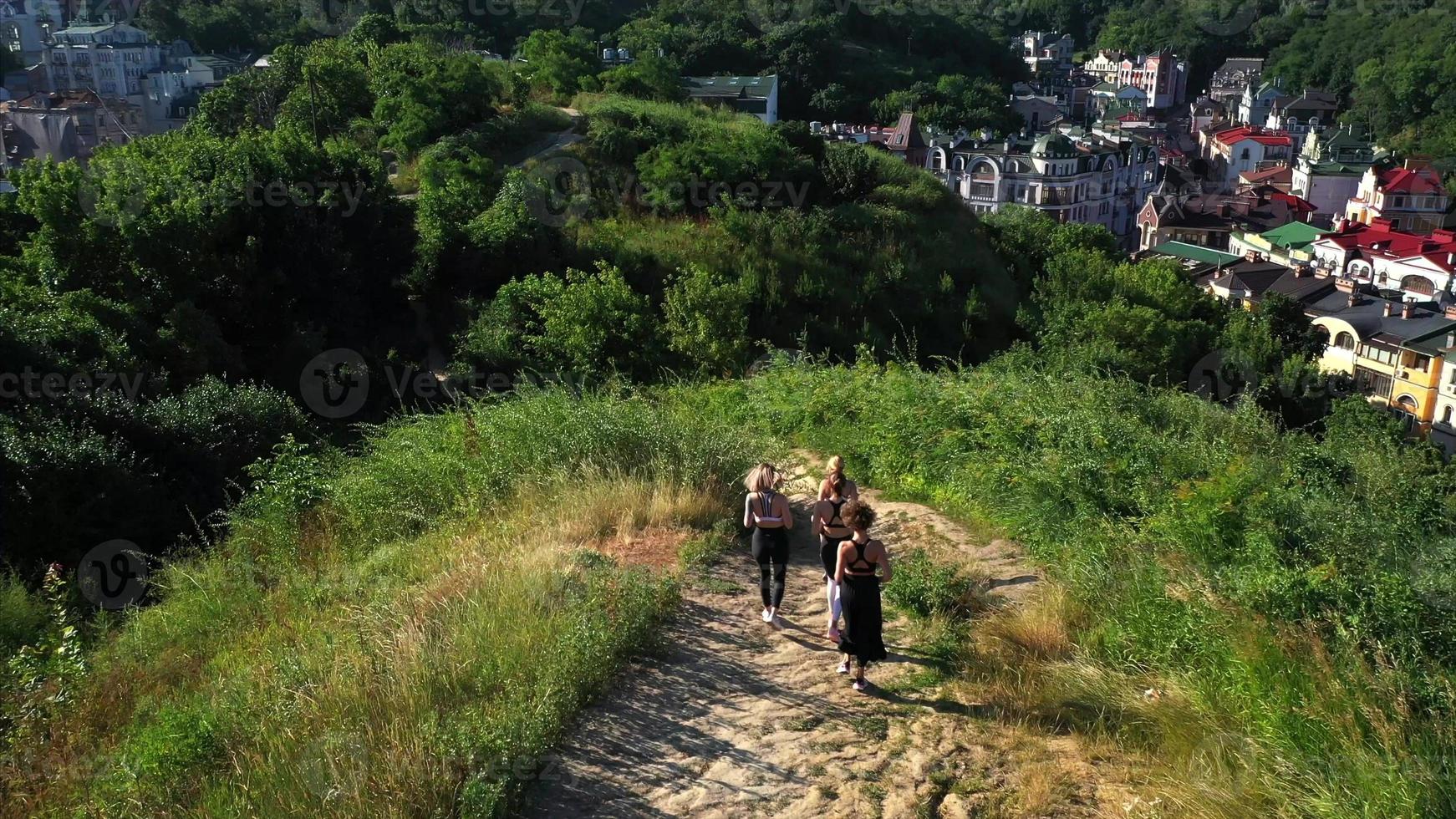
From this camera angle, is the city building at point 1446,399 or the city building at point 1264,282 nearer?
the city building at point 1446,399

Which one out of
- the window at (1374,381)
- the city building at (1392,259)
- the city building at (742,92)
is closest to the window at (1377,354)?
the window at (1374,381)

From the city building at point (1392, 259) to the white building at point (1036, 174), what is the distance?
9.64 m

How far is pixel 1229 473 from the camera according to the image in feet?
18.6

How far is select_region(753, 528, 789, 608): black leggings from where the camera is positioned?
5.68 meters

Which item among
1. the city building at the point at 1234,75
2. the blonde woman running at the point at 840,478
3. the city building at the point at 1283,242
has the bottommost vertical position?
the city building at the point at 1283,242

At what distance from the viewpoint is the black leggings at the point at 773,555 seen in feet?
18.6

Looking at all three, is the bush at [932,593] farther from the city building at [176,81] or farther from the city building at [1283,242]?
the city building at [176,81]

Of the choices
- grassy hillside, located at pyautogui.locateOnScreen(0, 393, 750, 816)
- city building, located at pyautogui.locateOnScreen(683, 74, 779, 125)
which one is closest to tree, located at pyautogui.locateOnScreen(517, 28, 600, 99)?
city building, located at pyautogui.locateOnScreen(683, 74, 779, 125)

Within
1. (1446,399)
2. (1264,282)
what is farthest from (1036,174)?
(1446,399)

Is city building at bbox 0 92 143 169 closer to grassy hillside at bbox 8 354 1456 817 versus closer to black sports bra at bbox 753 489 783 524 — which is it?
grassy hillside at bbox 8 354 1456 817

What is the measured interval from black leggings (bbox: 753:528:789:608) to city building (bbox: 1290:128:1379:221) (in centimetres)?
5519

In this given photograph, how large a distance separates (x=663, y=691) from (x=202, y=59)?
49.5m

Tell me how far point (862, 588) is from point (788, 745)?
806mm

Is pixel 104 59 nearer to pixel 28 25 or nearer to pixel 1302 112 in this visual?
pixel 28 25
